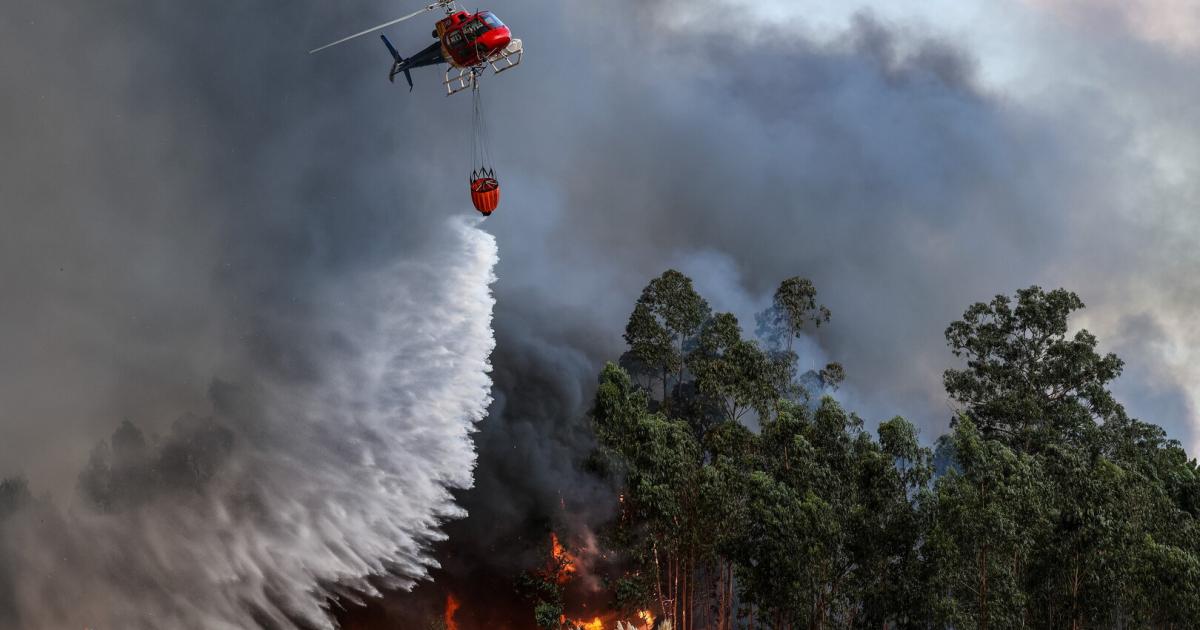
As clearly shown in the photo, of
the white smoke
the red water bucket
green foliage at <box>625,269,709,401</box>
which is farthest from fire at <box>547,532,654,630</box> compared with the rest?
the red water bucket

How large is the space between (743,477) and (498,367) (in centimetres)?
4076

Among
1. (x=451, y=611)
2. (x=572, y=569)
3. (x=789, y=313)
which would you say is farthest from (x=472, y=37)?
(x=789, y=313)

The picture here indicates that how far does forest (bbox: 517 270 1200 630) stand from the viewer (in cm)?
4744

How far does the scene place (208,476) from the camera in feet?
225

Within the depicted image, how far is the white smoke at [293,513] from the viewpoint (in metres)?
64.1

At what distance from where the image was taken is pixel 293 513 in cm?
6556

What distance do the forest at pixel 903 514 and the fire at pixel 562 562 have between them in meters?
1.86

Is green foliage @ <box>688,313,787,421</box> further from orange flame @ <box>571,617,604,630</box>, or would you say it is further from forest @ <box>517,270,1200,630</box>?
orange flame @ <box>571,617,604,630</box>

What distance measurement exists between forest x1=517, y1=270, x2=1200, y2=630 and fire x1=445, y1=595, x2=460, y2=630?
6.32m

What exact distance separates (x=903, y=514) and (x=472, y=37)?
113 ft

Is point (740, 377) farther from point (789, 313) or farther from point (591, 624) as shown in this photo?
point (591, 624)

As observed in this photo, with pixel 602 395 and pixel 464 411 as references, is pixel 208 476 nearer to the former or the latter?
pixel 464 411

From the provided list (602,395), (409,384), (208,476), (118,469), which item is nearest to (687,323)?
(602,395)

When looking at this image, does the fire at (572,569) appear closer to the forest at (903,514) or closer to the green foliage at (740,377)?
the forest at (903,514)
